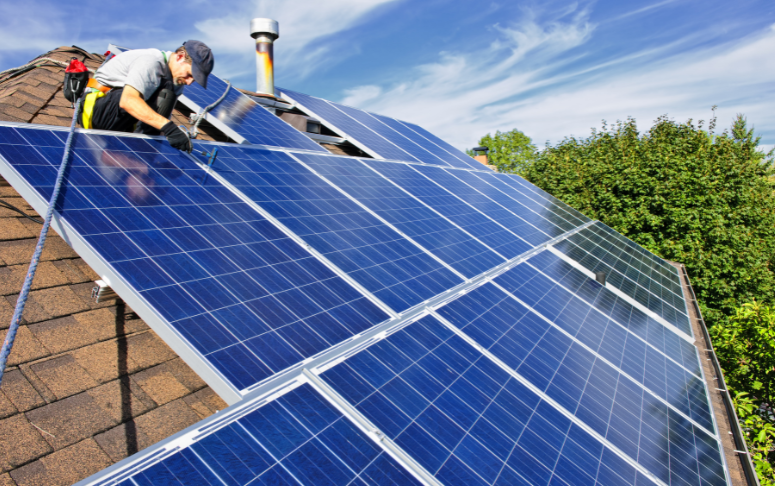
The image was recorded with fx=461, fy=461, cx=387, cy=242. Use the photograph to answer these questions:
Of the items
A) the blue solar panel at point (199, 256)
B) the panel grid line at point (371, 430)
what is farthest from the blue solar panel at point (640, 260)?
the panel grid line at point (371, 430)

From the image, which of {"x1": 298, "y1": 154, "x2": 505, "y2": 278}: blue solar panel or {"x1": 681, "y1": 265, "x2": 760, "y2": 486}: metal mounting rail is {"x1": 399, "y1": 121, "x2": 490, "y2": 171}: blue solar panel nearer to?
{"x1": 298, "y1": 154, "x2": 505, "y2": 278}: blue solar panel

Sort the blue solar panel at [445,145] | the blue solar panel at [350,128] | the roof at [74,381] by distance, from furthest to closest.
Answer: the blue solar panel at [445,145] < the blue solar panel at [350,128] < the roof at [74,381]

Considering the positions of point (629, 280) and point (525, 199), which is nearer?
point (629, 280)

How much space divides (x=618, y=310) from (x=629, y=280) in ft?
8.35

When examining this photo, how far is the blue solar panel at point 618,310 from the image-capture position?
7242mm

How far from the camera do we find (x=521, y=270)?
688cm

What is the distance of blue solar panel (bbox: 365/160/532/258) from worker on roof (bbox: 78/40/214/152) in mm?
3875

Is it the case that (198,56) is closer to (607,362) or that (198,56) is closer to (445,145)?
(607,362)

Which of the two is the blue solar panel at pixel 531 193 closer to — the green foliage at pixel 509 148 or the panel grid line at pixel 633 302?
the panel grid line at pixel 633 302

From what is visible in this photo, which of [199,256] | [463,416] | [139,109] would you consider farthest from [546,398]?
[139,109]

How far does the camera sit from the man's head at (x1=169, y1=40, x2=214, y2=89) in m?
5.09

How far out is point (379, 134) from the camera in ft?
41.6

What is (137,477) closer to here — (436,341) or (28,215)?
(436,341)

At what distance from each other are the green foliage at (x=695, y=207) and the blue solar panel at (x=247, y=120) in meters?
22.4
